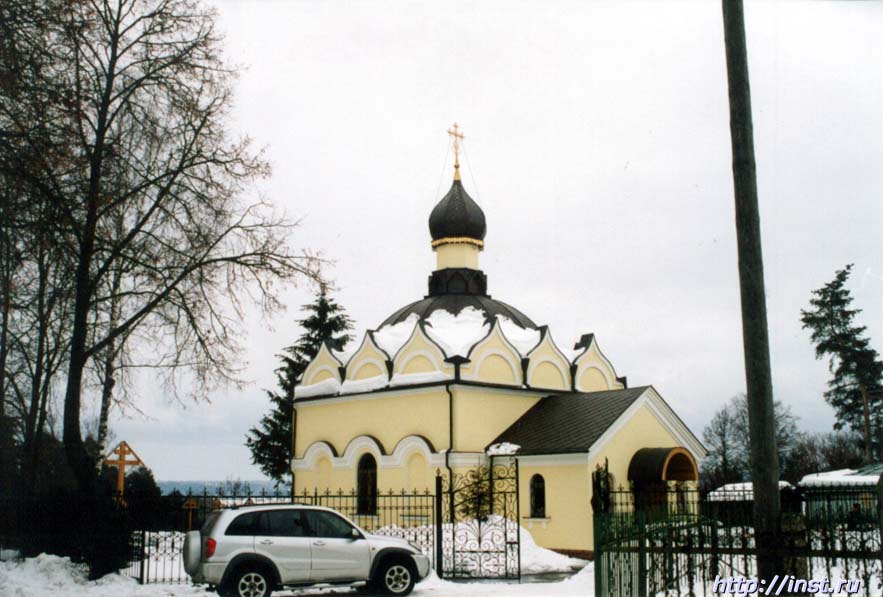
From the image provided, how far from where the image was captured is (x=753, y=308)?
327 inches

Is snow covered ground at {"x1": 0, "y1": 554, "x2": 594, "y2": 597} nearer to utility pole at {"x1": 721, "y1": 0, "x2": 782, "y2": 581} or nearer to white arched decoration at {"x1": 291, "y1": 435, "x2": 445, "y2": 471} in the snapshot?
utility pole at {"x1": 721, "y1": 0, "x2": 782, "y2": 581}

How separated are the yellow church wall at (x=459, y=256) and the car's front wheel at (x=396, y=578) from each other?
1679 centimetres

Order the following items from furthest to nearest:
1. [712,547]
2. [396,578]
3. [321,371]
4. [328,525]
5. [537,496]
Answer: [321,371] < [537,496] < [396,578] < [328,525] < [712,547]

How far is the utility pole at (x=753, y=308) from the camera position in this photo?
7.97m

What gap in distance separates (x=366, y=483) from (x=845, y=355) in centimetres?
2305

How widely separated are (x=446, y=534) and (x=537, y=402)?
766 cm

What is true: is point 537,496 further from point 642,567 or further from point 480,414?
point 642,567

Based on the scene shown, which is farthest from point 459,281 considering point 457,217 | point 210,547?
point 210,547

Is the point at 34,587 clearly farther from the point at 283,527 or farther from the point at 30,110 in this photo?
the point at 30,110

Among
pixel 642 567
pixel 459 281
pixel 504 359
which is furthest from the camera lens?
pixel 459 281

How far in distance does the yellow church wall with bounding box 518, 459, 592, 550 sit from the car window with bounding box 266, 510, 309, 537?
31.4ft

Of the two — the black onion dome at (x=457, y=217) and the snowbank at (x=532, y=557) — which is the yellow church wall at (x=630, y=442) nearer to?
the snowbank at (x=532, y=557)

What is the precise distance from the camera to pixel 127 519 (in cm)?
1561

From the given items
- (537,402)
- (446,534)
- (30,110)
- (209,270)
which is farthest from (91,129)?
(537,402)
